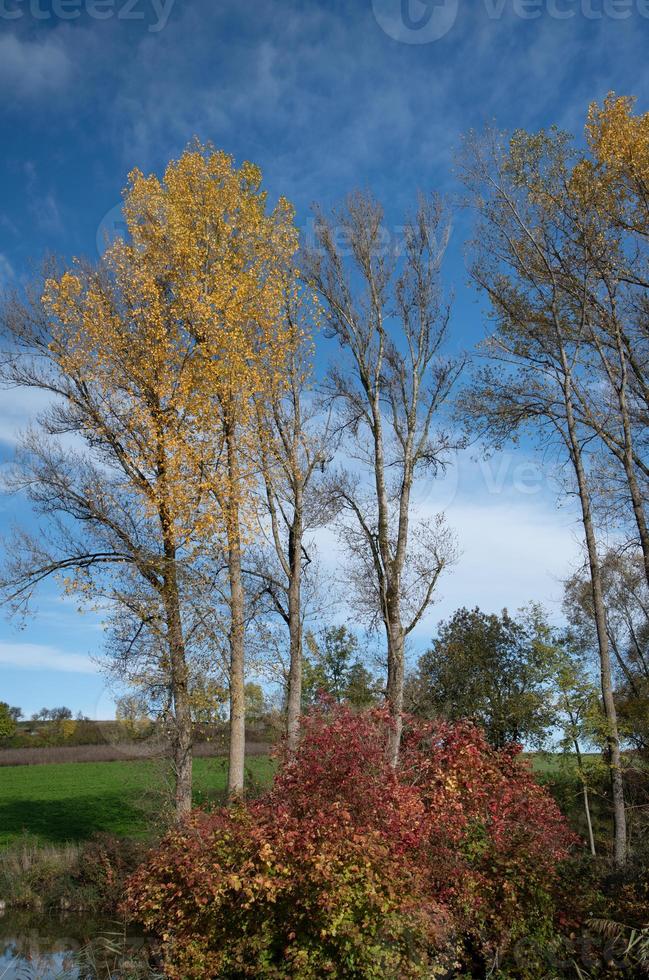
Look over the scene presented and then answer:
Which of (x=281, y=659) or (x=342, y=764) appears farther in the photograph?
(x=281, y=659)

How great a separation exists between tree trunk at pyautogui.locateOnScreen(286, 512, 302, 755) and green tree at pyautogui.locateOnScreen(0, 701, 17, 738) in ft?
153

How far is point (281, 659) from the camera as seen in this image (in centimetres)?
1741

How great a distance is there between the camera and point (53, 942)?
47.1ft

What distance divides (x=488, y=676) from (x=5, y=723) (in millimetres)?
42520

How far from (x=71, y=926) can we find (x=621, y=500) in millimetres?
15106

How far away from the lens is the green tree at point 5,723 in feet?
181

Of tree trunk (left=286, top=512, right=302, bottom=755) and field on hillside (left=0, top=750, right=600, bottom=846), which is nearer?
tree trunk (left=286, top=512, right=302, bottom=755)

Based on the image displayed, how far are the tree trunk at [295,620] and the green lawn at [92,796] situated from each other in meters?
2.51

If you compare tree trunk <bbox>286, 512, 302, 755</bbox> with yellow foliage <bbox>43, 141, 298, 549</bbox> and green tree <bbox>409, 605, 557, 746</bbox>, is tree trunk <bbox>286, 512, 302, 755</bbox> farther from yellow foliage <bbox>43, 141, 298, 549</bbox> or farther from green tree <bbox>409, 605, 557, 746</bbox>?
green tree <bbox>409, 605, 557, 746</bbox>

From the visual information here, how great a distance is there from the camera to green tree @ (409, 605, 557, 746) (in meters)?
25.9

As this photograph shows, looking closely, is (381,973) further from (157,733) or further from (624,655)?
(624,655)

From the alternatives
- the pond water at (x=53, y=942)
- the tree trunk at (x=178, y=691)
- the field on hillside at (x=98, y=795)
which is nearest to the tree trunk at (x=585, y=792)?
the field on hillside at (x=98, y=795)

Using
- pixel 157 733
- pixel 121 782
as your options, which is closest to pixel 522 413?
pixel 157 733

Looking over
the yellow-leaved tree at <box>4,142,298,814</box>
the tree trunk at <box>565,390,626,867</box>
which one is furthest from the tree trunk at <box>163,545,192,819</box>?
the tree trunk at <box>565,390,626,867</box>
